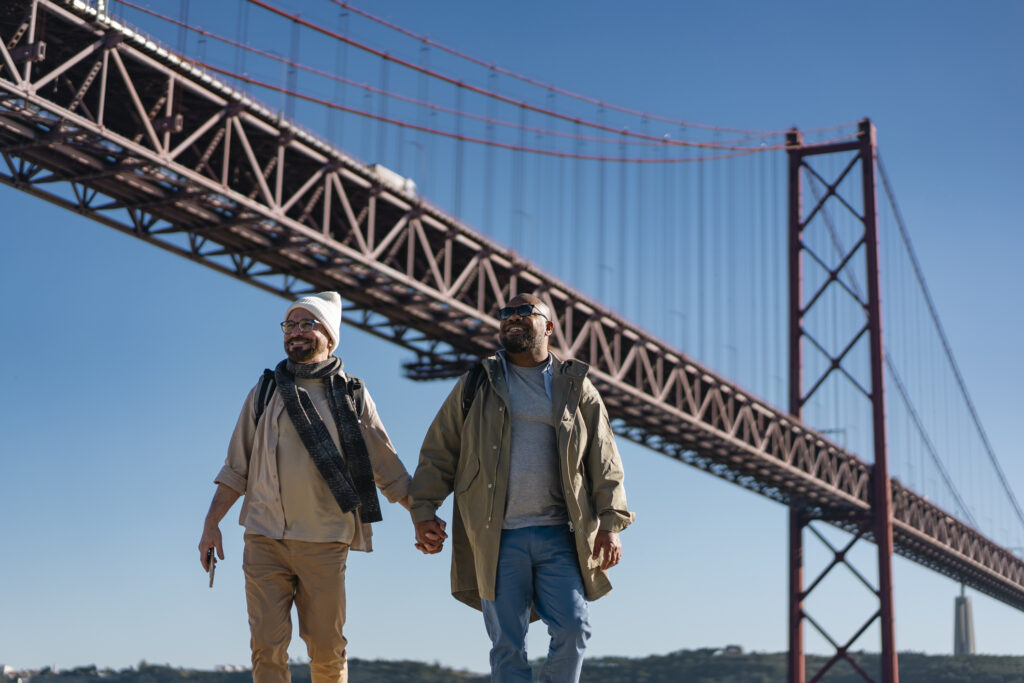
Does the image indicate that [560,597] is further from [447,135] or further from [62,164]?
[447,135]

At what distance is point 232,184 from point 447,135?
8.15 metres

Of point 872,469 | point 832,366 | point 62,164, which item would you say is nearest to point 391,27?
point 62,164

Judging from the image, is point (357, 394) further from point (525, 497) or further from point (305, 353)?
point (525, 497)

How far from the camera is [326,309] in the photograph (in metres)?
5.95

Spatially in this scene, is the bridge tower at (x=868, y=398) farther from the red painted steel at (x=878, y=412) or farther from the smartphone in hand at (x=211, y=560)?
the smartphone in hand at (x=211, y=560)

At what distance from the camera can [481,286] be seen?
83.6 ft

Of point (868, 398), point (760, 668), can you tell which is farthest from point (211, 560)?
point (760, 668)

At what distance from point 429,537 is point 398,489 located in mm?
420

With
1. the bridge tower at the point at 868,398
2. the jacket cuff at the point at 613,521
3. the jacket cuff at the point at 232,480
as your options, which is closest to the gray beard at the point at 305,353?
the jacket cuff at the point at 232,480

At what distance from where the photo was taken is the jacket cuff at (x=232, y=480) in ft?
19.3

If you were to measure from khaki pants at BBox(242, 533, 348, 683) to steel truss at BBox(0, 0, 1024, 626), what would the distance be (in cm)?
1149

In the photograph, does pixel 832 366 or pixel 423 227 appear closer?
pixel 423 227

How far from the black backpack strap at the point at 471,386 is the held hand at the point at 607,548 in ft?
2.34

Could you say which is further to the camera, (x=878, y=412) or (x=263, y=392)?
(x=878, y=412)
